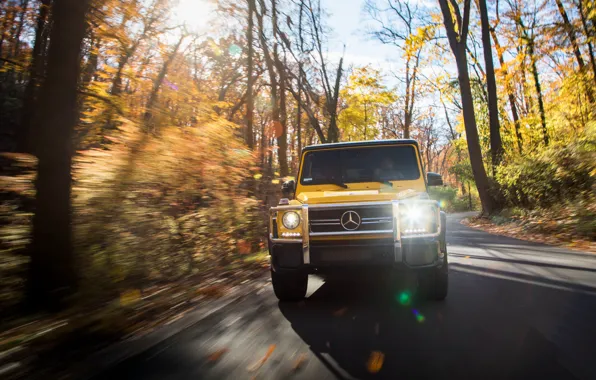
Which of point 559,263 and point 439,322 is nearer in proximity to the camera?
point 439,322

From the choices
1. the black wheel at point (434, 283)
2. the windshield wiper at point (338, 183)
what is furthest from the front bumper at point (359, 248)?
the windshield wiper at point (338, 183)

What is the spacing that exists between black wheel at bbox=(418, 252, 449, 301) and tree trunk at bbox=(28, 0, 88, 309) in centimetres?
402

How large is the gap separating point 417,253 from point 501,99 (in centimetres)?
2361

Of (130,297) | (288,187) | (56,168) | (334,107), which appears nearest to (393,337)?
(288,187)

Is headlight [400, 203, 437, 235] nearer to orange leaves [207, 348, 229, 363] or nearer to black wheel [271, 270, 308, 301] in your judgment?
black wheel [271, 270, 308, 301]

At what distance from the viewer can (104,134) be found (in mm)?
6078

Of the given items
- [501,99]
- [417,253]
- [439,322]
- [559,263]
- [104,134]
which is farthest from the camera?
[501,99]

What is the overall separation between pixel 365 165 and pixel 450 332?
277cm

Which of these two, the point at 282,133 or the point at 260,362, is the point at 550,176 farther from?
the point at 260,362

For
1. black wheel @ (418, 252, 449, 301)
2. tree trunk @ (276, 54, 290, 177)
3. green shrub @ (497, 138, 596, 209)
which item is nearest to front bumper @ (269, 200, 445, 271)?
black wheel @ (418, 252, 449, 301)

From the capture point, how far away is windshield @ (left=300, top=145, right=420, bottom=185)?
582 cm

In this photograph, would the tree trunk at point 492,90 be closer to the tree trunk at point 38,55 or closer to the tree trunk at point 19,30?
the tree trunk at point 38,55

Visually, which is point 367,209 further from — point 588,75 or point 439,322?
point 588,75

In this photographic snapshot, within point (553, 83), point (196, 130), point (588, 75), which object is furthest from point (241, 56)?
point (553, 83)
